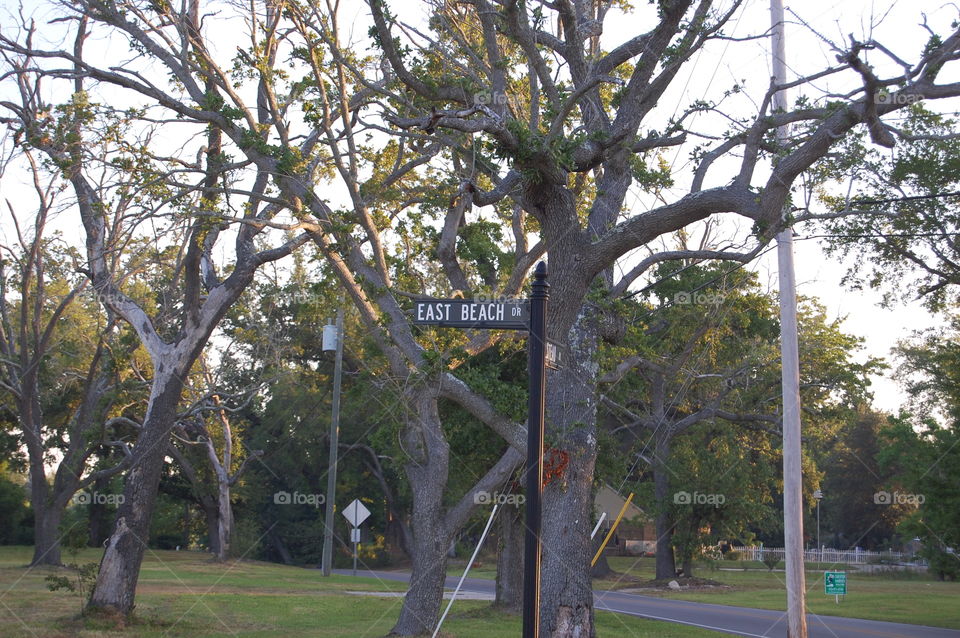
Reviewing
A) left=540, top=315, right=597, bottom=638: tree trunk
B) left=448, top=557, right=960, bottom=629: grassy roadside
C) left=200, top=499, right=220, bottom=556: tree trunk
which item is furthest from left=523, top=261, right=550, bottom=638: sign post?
left=200, top=499, right=220, bottom=556: tree trunk

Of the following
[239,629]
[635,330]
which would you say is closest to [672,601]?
[239,629]

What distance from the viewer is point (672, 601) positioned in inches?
1128

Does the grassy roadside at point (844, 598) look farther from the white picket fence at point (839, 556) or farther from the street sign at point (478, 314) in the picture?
the street sign at point (478, 314)

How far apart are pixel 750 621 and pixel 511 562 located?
5657 mm

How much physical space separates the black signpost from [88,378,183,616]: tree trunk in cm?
1059

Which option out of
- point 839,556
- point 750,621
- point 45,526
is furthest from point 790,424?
point 839,556

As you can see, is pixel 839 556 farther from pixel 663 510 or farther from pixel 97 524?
pixel 97 524

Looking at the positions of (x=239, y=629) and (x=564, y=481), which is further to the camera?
(x=239, y=629)

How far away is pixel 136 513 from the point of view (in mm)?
16094

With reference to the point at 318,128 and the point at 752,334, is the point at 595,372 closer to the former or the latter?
the point at 318,128

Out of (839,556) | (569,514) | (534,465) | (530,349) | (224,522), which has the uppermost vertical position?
(530,349)

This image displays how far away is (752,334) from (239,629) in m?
16.8

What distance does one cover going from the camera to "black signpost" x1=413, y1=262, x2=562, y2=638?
622 cm

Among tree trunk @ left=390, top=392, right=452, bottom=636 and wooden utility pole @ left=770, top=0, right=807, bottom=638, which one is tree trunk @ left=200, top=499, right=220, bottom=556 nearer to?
tree trunk @ left=390, top=392, right=452, bottom=636
